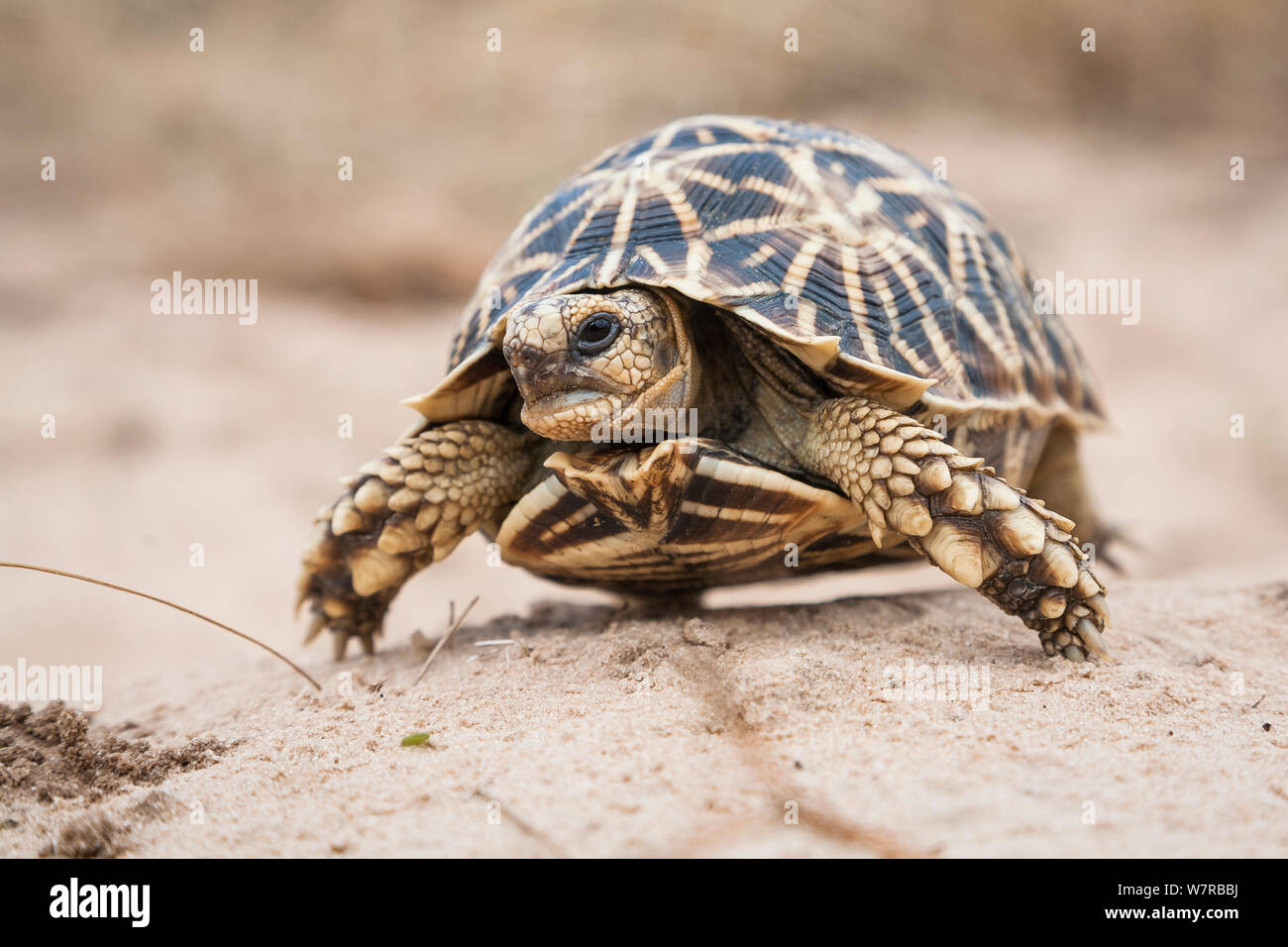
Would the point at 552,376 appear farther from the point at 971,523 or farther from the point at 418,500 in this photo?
the point at 971,523

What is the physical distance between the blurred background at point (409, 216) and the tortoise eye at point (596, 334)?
2.96 metres

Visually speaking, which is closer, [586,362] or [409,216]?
[586,362]

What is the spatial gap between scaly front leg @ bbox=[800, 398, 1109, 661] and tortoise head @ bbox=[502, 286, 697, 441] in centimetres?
59

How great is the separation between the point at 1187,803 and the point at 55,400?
8.86m

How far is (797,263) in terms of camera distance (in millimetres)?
2861

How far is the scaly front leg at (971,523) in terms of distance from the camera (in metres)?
2.54

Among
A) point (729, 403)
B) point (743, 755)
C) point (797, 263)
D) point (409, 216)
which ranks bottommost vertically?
point (743, 755)

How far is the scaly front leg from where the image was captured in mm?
2539

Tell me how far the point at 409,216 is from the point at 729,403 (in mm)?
10150

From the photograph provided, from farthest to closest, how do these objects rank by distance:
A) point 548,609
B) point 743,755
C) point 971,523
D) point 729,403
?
point 548,609 → point 729,403 → point 971,523 → point 743,755

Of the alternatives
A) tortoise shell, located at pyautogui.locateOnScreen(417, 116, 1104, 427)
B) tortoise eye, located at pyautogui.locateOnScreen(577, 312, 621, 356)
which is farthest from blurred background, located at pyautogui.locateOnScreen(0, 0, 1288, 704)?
tortoise eye, located at pyautogui.locateOnScreen(577, 312, 621, 356)

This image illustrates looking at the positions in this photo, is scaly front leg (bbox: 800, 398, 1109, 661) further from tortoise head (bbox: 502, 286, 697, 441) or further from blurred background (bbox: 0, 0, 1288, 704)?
blurred background (bbox: 0, 0, 1288, 704)

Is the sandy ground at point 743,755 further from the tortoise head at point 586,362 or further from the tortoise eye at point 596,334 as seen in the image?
the tortoise eye at point 596,334

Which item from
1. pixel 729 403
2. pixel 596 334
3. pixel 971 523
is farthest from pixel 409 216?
pixel 971 523
